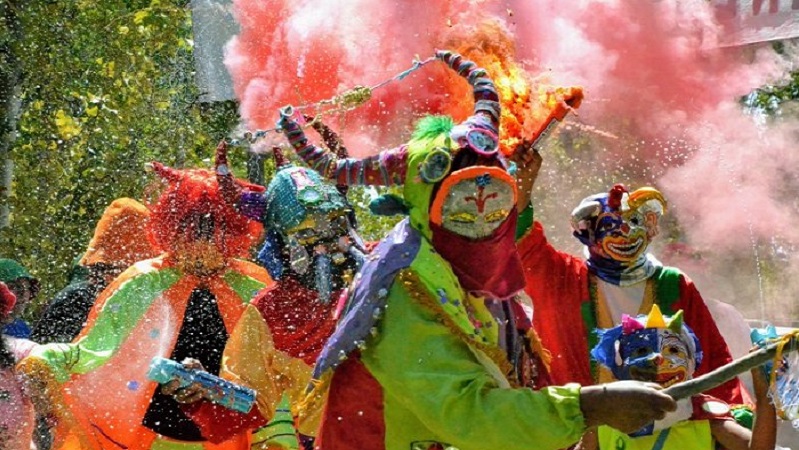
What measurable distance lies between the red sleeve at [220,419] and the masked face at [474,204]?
1.74 metres

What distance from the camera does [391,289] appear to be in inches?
165

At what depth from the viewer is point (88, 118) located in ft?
36.4

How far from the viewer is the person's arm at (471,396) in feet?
12.5

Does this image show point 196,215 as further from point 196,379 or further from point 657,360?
point 657,360

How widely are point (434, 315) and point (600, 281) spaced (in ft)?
6.78

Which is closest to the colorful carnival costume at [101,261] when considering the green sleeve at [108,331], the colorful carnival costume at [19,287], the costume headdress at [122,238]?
the costume headdress at [122,238]

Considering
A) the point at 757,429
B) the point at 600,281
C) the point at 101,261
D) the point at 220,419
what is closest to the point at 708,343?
the point at 600,281

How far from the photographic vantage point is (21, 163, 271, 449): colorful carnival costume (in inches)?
263

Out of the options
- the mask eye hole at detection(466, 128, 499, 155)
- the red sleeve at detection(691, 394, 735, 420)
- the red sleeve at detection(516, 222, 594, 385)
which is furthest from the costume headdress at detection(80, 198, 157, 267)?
the mask eye hole at detection(466, 128, 499, 155)

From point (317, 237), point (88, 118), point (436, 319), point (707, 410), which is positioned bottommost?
point (436, 319)

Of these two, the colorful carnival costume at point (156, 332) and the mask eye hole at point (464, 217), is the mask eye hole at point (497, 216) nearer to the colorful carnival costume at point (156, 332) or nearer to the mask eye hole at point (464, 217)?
the mask eye hole at point (464, 217)

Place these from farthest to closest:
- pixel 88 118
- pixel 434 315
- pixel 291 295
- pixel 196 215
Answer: pixel 88 118
pixel 196 215
pixel 291 295
pixel 434 315

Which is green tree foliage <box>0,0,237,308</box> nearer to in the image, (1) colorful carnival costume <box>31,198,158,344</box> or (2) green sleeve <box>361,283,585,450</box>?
(1) colorful carnival costume <box>31,198,158,344</box>

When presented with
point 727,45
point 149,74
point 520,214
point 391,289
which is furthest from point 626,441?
point 149,74
